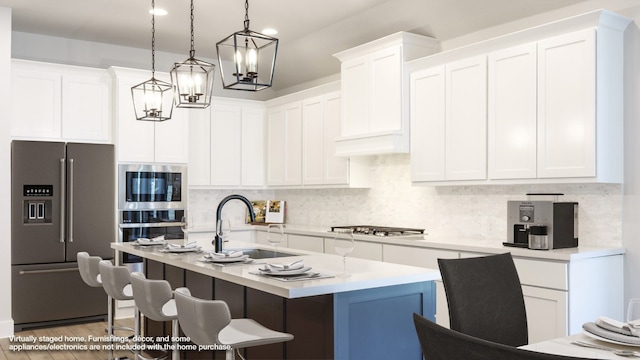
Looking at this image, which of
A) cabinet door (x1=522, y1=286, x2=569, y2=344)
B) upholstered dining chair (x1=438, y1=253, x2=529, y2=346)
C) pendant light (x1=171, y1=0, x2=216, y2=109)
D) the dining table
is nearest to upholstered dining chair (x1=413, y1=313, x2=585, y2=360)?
the dining table

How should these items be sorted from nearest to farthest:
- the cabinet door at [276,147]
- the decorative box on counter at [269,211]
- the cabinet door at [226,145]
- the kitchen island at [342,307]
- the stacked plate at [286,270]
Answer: the kitchen island at [342,307] < the stacked plate at [286,270] < the cabinet door at [226,145] < the cabinet door at [276,147] < the decorative box on counter at [269,211]

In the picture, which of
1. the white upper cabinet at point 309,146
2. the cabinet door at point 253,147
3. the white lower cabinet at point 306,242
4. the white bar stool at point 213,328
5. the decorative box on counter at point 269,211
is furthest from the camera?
the decorative box on counter at point 269,211

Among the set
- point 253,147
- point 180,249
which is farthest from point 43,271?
point 253,147

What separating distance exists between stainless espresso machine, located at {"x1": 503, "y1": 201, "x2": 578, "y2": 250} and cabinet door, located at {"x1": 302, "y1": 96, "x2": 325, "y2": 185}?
2.71 metres

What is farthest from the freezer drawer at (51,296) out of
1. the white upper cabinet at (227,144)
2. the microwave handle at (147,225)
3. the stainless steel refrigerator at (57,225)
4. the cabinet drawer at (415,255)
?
the cabinet drawer at (415,255)

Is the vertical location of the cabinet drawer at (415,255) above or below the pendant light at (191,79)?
below

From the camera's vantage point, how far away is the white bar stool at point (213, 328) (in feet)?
7.60

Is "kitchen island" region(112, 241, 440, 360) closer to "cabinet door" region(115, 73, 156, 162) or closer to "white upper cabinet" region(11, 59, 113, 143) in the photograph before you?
"cabinet door" region(115, 73, 156, 162)

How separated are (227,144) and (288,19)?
200 centimetres

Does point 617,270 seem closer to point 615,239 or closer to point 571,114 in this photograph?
point 615,239

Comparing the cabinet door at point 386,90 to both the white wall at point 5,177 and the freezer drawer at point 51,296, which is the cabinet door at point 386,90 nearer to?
the freezer drawer at point 51,296

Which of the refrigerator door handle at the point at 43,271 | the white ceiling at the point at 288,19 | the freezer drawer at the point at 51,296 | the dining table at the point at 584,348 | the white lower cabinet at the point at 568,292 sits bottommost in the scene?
the freezer drawer at the point at 51,296

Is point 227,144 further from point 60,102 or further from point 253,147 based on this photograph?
point 60,102

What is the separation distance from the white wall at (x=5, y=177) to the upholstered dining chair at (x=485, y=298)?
4581 millimetres
